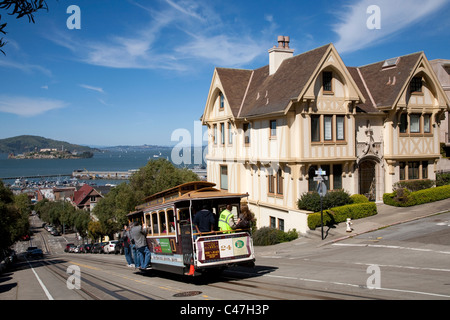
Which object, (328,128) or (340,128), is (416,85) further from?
(328,128)

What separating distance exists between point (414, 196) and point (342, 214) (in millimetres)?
Answer: 5849

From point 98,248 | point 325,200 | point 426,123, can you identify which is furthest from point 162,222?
point 98,248

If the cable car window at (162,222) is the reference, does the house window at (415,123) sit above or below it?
above

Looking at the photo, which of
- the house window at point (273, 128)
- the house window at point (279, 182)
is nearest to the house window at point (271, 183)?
the house window at point (279, 182)

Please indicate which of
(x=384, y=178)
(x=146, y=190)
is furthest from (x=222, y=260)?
(x=146, y=190)

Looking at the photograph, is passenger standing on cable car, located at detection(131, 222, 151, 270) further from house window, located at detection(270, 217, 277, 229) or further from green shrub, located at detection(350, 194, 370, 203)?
green shrub, located at detection(350, 194, 370, 203)

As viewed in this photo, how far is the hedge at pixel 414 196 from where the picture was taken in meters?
27.8

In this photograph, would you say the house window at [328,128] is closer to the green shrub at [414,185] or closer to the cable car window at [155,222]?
the green shrub at [414,185]

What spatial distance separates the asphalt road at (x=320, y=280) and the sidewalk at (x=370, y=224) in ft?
6.16

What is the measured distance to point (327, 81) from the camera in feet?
90.7

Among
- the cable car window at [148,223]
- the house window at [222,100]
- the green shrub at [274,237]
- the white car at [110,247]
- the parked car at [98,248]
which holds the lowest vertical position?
the parked car at [98,248]

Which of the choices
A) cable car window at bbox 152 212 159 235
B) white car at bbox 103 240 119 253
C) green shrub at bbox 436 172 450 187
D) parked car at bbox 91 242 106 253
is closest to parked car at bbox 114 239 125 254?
white car at bbox 103 240 119 253
